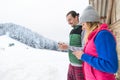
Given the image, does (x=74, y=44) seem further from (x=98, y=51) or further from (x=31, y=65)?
(x=31, y=65)

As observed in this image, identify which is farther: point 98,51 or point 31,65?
point 31,65

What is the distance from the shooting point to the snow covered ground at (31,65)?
15.3ft

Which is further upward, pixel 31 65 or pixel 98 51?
pixel 98 51

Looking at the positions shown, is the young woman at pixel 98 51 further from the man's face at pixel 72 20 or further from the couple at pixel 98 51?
the man's face at pixel 72 20

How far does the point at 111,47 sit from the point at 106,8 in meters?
2.55

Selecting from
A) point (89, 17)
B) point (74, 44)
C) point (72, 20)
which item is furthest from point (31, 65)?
point (89, 17)

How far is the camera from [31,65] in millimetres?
5676

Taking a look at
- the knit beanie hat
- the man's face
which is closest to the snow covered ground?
the man's face

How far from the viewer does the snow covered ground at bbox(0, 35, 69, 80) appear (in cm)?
466

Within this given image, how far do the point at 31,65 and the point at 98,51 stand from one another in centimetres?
401

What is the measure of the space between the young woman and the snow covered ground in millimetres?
2674

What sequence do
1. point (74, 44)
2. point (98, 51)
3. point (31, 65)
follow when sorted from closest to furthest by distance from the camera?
point (98, 51) → point (74, 44) → point (31, 65)

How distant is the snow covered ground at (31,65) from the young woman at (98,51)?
267 centimetres

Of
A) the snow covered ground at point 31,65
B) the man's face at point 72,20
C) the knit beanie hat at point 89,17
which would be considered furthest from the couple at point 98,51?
the snow covered ground at point 31,65
